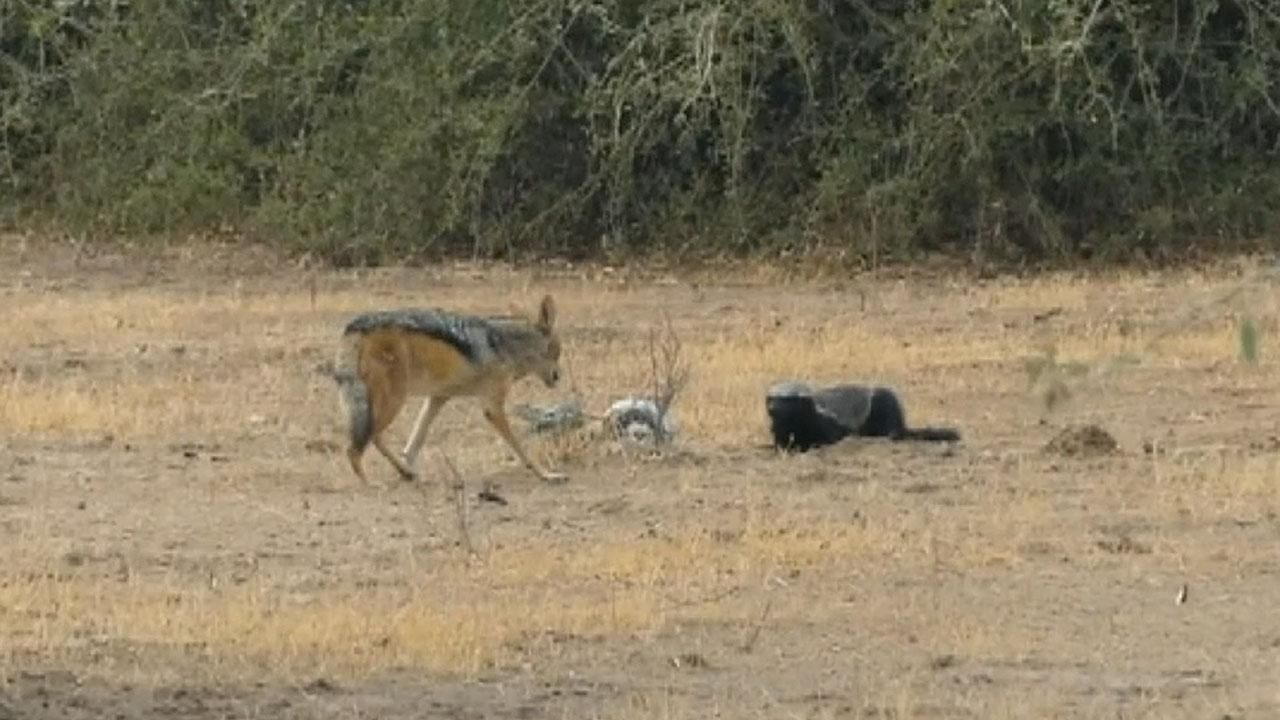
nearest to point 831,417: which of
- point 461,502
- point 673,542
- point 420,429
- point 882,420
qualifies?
point 882,420

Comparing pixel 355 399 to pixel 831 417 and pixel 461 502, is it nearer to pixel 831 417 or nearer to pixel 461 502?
pixel 461 502

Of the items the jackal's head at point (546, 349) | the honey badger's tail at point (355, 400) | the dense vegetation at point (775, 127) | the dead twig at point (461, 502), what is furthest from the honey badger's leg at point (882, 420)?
the dense vegetation at point (775, 127)

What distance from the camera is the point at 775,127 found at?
24547 millimetres

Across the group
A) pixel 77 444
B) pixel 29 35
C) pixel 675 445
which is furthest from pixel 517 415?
pixel 29 35

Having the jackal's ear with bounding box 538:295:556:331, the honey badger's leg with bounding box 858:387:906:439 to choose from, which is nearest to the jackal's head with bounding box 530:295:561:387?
the jackal's ear with bounding box 538:295:556:331

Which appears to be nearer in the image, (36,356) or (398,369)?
(398,369)

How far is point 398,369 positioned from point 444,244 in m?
11.6

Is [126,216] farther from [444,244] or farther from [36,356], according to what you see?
[36,356]

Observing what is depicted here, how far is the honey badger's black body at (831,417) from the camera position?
14.1m

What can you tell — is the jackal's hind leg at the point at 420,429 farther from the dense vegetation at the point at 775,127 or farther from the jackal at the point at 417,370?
the dense vegetation at the point at 775,127

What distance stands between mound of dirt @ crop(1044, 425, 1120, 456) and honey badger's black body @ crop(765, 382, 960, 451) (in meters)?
0.53

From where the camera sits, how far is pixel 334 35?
2559cm

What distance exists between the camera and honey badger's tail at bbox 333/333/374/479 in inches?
512

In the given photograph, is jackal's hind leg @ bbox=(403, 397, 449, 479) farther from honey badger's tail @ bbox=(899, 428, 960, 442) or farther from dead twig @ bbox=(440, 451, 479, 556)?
honey badger's tail @ bbox=(899, 428, 960, 442)
